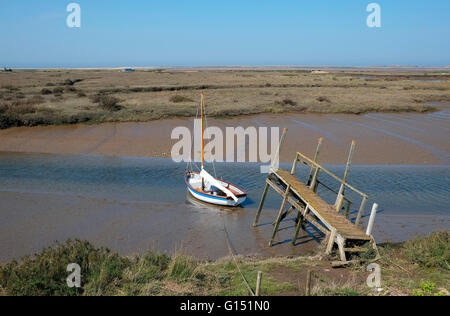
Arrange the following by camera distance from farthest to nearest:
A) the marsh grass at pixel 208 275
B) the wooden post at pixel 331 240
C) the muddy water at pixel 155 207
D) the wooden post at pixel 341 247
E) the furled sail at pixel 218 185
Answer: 1. the furled sail at pixel 218 185
2. the muddy water at pixel 155 207
3. the wooden post at pixel 331 240
4. the wooden post at pixel 341 247
5. the marsh grass at pixel 208 275

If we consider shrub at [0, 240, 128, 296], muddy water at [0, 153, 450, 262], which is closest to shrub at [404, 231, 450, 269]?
muddy water at [0, 153, 450, 262]

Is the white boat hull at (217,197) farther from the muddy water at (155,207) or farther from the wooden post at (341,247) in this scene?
the wooden post at (341,247)

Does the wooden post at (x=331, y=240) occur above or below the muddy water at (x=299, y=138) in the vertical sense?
below

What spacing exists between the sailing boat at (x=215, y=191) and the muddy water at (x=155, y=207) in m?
0.38

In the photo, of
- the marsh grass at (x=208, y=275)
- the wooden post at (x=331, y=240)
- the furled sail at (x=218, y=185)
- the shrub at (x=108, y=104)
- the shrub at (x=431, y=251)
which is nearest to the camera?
the marsh grass at (x=208, y=275)

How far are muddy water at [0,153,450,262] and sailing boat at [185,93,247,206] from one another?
0.38 metres

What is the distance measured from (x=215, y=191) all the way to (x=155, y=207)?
104 inches

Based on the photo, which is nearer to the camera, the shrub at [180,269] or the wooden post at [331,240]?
the shrub at [180,269]

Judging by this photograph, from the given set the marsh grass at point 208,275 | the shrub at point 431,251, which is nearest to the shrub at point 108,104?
the marsh grass at point 208,275

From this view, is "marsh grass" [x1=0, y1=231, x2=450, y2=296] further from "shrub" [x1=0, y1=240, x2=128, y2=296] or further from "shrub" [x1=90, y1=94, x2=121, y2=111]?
"shrub" [x1=90, y1=94, x2=121, y2=111]

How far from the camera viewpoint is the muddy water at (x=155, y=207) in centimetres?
1345

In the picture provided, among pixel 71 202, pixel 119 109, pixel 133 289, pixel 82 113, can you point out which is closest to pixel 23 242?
pixel 71 202

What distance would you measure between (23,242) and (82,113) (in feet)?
66.6
